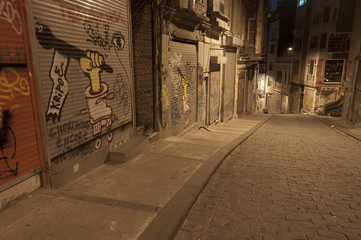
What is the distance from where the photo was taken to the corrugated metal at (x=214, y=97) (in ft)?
46.4

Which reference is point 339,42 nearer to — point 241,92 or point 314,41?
point 314,41

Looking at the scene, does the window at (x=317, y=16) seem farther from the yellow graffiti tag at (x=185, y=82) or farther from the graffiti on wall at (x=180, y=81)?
the yellow graffiti tag at (x=185, y=82)

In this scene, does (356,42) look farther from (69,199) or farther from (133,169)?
(69,199)

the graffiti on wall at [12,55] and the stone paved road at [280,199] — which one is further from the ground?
the graffiti on wall at [12,55]

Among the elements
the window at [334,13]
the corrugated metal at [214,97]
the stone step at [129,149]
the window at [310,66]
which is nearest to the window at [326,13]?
the window at [334,13]

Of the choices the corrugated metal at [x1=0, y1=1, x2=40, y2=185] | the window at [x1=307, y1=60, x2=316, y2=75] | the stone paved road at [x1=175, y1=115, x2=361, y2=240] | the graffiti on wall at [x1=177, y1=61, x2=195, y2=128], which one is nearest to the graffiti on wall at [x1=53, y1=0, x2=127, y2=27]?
the corrugated metal at [x1=0, y1=1, x2=40, y2=185]

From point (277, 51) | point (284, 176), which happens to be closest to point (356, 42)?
point (284, 176)

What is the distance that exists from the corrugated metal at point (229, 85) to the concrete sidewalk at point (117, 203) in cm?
1033

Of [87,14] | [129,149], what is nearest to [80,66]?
[87,14]

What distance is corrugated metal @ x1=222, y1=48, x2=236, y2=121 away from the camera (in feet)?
54.2

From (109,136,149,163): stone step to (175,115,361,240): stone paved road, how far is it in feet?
7.27

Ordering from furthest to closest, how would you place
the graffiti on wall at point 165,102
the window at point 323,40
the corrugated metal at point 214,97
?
the window at point 323,40 < the corrugated metal at point 214,97 < the graffiti on wall at point 165,102

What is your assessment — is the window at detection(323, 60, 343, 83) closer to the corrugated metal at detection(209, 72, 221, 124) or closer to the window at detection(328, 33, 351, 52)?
the window at detection(328, 33, 351, 52)

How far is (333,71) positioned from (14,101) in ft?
105
